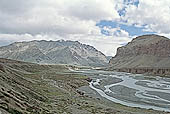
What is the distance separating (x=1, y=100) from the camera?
31.7 m

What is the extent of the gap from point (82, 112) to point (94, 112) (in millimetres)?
2515

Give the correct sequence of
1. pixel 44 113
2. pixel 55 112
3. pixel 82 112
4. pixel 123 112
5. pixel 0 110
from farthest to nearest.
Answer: pixel 123 112, pixel 82 112, pixel 55 112, pixel 44 113, pixel 0 110

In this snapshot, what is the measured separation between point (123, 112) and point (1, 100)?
85.2 ft

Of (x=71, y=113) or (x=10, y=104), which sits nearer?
(x=10, y=104)

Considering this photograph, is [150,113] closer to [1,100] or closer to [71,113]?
[71,113]

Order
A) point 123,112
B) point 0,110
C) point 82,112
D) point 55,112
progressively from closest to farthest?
1. point 0,110
2. point 55,112
3. point 82,112
4. point 123,112

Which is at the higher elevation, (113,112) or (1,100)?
(1,100)

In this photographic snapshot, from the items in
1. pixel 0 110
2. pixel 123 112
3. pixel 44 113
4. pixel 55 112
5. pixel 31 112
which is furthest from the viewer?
pixel 123 112

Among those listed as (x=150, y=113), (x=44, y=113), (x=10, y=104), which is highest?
(x=10, y=104)

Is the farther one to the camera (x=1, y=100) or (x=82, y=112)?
(x=82, y=112)

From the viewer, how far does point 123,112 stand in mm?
46312

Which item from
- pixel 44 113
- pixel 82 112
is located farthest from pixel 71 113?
pixel 44 113

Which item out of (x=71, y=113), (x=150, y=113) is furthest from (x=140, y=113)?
(x=71, y=113)

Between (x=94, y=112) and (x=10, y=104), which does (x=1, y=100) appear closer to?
(x=10, y=104)
